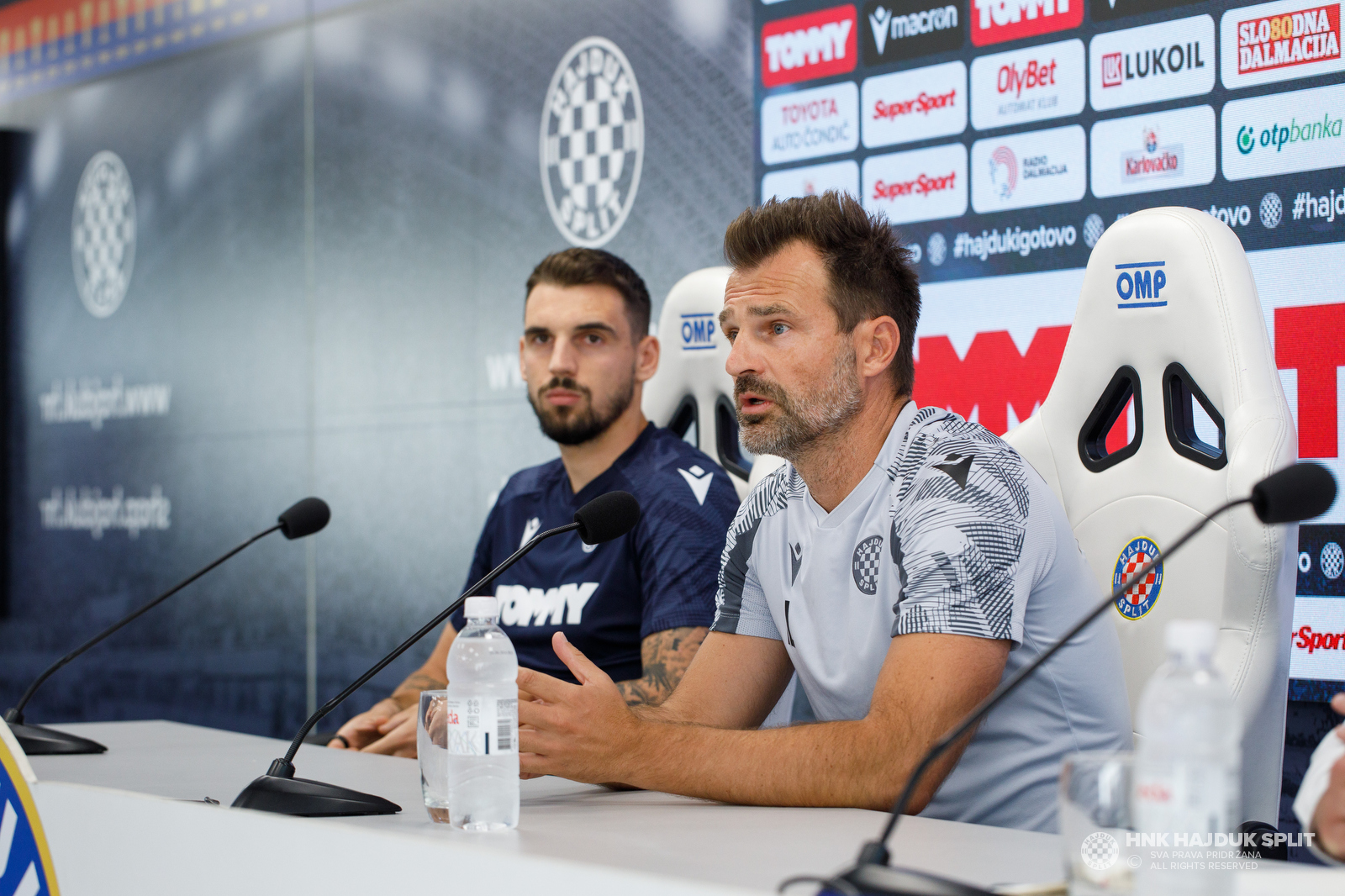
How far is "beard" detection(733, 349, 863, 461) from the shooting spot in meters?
1.53

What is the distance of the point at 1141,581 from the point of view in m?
1.57

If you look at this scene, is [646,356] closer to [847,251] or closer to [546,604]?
[546,604]

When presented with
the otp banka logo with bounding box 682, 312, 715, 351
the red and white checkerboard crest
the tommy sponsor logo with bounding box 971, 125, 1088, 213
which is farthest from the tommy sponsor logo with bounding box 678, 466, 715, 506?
the tommy sponsor logo with bounding box 971, 125, 1088, 213

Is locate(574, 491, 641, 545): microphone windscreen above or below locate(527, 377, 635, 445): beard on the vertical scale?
below

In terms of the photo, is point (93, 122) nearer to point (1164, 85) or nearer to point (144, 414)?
point (144, 414)

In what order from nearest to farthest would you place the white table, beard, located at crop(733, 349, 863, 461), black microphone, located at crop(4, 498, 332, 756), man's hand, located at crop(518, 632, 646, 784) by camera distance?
the white table
man's hand, located at crop(518, 632, 646, 784)
beard, located at crop(733, 349, 863, 461)
black microphone, located at crop(4, 498, 332, 756)

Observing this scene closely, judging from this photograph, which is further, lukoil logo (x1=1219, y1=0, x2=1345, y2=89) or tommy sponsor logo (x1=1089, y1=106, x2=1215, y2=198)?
tommy sponsor logo (x1=1089, y1=106, x2=1215, y2=198)

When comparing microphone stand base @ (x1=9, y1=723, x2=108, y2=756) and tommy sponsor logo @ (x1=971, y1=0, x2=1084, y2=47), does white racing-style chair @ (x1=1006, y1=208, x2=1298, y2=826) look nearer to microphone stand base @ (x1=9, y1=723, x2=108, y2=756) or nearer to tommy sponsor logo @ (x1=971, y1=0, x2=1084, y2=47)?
tommy sponsor logo @ (x1=971, y1=0, x2=1084, y2=47)

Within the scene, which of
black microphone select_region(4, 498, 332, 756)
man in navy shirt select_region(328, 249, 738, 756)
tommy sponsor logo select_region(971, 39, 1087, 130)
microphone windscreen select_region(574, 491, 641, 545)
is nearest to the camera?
microphone windscreen select_region(574, 491, 641, 545)

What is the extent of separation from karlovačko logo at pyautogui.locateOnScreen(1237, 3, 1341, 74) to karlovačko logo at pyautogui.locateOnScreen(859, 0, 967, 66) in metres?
0.54

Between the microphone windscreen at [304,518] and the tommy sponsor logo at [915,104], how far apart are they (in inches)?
52.7

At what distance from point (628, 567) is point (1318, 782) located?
123cm

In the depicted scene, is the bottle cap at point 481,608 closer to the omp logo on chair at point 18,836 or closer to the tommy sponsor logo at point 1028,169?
the omp logo on chair at point 18,836

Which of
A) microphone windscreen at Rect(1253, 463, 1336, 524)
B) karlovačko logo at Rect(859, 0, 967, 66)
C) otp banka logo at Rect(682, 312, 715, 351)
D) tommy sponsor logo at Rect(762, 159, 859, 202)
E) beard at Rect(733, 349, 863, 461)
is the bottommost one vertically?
microphone windscreen at Rect(1253, 463, 1336, 524)
